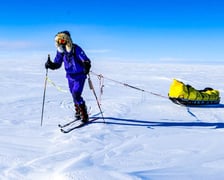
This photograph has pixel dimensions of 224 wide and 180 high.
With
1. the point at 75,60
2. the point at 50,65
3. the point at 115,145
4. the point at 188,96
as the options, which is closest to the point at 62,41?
the point at 75,60

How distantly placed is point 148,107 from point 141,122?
1863mm

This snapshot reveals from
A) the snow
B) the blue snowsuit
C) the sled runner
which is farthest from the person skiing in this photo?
the sled runner

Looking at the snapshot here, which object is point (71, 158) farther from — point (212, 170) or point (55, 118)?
point (55, 118)

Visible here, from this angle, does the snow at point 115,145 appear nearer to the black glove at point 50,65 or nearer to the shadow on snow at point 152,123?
the shadow on snow at point 152,123

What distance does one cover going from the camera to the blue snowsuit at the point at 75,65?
575 cm

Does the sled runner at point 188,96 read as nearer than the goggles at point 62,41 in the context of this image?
No

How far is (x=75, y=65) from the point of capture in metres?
5.78

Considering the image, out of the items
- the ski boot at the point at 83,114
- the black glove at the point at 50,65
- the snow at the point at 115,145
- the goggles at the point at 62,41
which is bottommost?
the snow at the point at 115,145

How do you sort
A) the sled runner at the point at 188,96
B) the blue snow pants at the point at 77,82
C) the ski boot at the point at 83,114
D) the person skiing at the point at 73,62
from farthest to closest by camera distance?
the sled runner at the point at 188,96 < the ski boot at the point at 83,114 < the blue snow pants at the point at 77,82 < the person skiing at the point at 73,62

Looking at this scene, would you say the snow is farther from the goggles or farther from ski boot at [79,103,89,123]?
the goggles

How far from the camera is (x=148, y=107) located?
26.7ft

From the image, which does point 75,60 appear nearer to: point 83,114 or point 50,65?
point 50,65

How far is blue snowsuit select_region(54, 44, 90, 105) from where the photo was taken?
5.75m

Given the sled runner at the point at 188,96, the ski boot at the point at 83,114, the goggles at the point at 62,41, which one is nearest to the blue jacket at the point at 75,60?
the goggles at the point at 62,41
